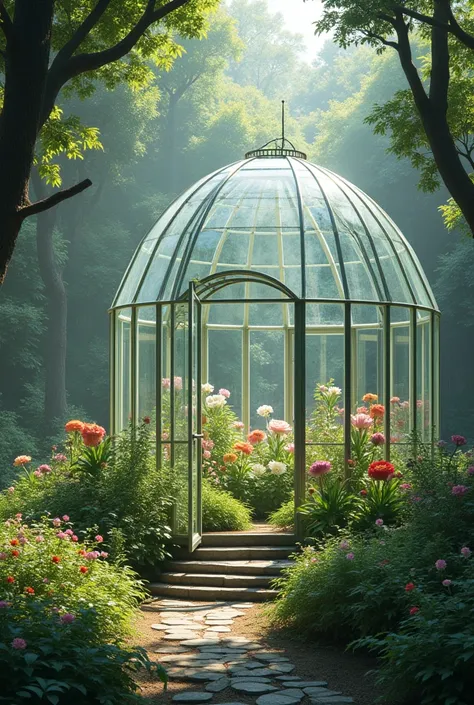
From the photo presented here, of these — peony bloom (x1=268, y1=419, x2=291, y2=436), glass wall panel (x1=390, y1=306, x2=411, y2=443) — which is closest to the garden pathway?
glass wall panel (x1=390, y1=306, x2=411, y2=443)

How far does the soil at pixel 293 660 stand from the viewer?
5.66 meters

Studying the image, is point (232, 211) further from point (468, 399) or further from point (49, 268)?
point (468, 399)

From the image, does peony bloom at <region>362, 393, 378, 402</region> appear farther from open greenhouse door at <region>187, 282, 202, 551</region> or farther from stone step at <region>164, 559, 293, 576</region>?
stone step at <region>164, 559, 293, 576</region>

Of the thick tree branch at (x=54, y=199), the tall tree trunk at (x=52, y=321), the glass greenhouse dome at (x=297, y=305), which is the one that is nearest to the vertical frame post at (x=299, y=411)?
the glass greenhouse dome at (x=297, y=305)

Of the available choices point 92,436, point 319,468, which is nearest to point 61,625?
point 319,468

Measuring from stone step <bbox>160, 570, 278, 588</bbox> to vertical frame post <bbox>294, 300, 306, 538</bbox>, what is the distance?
36.7 inches

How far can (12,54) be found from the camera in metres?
6.31

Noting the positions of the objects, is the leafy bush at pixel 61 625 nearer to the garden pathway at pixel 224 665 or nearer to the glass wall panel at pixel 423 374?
the garden pathway at pixel 224 665

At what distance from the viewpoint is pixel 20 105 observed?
20.5 feet

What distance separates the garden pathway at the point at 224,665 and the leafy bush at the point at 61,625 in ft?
1.36

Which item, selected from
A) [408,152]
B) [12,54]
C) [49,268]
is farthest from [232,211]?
[49,268]

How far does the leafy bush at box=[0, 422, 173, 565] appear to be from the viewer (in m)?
8.73

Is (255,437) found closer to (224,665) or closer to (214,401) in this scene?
(214,401)

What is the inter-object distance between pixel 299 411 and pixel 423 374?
7.10ft
